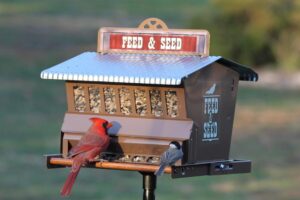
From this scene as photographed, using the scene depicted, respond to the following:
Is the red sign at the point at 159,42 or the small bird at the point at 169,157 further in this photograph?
the red sign at the point at 159,42

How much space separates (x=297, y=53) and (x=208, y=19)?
257 cm

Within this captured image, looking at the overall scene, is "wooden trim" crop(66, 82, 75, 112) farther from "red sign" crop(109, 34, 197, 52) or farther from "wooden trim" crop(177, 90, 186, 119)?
"wooden trim" crop(177, 90, 186, 119)

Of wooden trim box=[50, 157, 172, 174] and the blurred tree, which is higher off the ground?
wooden trim box=[50, 157, 172, 174]

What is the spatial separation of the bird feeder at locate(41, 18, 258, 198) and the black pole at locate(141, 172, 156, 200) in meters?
0.08

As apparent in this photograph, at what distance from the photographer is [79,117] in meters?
6.37

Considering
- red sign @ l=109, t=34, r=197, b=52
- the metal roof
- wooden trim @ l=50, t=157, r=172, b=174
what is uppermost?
red sign @ l=109, t=34, r=197, b=52

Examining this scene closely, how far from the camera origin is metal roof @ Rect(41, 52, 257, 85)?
5.93 metres

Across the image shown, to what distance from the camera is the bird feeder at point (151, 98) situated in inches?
239

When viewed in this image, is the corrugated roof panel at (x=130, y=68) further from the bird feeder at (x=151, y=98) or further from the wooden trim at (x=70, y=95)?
the wooden trim at (x=70, y=95)

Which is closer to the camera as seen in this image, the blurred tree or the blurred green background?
the blurred green background

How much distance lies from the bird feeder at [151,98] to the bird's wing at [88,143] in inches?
3.8

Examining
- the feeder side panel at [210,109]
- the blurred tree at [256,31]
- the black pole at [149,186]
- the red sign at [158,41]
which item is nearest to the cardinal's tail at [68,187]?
the black pole at [149,186]

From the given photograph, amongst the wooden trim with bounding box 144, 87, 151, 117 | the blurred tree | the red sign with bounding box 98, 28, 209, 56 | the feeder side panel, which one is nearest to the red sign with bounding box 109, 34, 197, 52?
the red sign with bounding box 98, 28, 209, 56

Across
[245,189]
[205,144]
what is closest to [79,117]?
[205,144]
